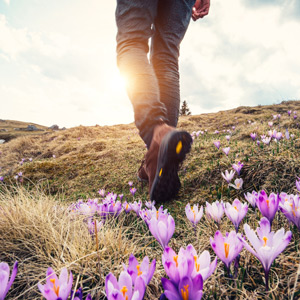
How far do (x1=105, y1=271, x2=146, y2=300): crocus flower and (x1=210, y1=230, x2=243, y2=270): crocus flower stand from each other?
0.25 metres

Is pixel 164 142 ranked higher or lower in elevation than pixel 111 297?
higher

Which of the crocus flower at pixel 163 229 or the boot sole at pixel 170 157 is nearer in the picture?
the crocus flower at pixel 163 229

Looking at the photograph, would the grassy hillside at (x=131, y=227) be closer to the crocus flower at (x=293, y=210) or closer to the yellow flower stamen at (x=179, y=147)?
the crocus flower at (x=293, y=210)

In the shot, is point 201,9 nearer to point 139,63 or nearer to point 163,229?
point 139,63

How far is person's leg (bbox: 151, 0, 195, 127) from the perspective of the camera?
1892mm

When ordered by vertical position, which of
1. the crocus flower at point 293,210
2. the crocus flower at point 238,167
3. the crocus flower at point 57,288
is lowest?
the crocus flower at point 57,288

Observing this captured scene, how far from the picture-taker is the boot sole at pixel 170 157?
1.23 meters

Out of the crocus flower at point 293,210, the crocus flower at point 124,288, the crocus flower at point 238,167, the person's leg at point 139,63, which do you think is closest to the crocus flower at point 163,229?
the crocus flower at point 124,288

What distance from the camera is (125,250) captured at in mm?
967

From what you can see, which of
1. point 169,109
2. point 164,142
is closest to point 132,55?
point 169,109

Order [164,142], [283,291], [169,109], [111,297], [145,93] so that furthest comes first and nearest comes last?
[169,109] < [145,93] < [164,142] < [283,291] < [111,297]

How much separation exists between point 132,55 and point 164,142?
2.68 ft

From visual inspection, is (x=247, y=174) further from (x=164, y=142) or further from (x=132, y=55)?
(x=132, y=55)

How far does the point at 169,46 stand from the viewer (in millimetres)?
1976
